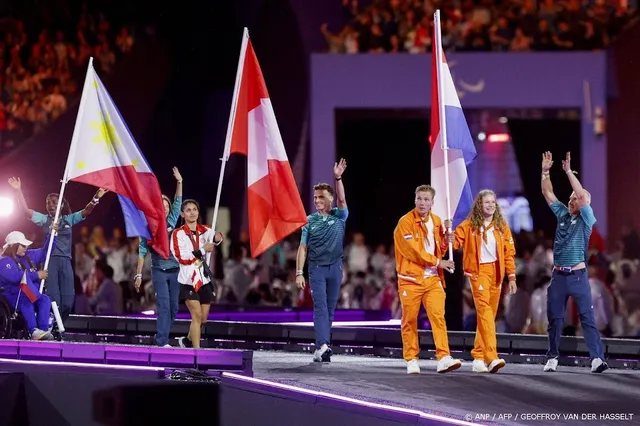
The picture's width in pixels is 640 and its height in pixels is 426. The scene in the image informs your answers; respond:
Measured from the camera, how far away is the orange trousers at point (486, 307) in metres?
12.1

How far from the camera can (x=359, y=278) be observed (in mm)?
21344

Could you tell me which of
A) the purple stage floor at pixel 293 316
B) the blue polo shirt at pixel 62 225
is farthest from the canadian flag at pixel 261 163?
the purple stage floor at pixel 293 316

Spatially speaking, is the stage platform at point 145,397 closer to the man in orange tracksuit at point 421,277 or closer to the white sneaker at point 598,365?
the man in orange tracksuit at point 421,277

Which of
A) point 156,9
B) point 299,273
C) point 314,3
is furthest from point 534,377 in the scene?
point 156,9

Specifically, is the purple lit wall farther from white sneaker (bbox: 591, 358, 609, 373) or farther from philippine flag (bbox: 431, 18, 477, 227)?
white sneaker (bbox: 591, 358, 609, 373)

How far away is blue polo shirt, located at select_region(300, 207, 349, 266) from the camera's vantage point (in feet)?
42.9

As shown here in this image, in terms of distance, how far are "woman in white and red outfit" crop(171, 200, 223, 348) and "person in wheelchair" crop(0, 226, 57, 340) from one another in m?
1.46

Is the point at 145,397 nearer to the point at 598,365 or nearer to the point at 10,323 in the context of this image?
the point at 10,323

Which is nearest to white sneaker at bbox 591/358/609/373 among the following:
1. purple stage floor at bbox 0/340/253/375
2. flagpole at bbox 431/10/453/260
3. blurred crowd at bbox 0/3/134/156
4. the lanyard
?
flagpole at bbox 431/10/453/260

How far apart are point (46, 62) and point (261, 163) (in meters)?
14.8

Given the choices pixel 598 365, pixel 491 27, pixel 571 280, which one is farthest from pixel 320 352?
pixel 491 27

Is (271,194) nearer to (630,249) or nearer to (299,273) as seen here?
(299,273)

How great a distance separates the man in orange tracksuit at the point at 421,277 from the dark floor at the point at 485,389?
0.23 meters

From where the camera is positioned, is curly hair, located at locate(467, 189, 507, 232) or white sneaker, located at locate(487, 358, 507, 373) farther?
curly hair, located at locate(467, 189, 507, 232)
